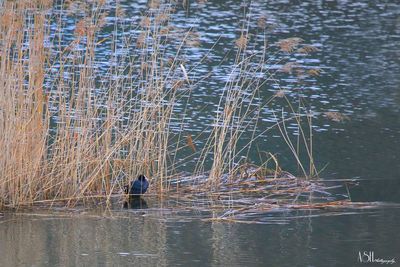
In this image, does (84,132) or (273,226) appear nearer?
(273,226)

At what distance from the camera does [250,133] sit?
347 inches

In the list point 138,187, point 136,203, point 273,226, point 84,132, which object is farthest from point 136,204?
point 273,226

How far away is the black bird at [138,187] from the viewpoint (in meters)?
6.82

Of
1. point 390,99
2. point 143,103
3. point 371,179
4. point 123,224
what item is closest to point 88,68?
point 143,103

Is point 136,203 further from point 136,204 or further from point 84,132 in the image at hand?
point 84,132

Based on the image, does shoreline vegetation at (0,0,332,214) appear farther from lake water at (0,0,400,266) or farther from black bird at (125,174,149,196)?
lake water at (0,0,400,266)

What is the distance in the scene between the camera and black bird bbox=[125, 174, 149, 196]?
268 inches

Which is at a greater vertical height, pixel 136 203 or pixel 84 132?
pixel 84 132

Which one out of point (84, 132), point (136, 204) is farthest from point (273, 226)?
point (84, 132)

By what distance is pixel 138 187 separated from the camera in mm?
6816

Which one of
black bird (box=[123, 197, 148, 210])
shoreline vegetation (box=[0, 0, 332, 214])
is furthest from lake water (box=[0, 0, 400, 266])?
shoreline vegetation (box=[0, 0, 332, 214])

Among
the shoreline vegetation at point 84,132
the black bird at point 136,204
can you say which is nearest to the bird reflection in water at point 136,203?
the black bird at point 136,204

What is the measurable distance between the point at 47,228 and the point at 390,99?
17.0 ft

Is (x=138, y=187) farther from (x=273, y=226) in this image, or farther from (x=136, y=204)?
(x=273, y=226)
